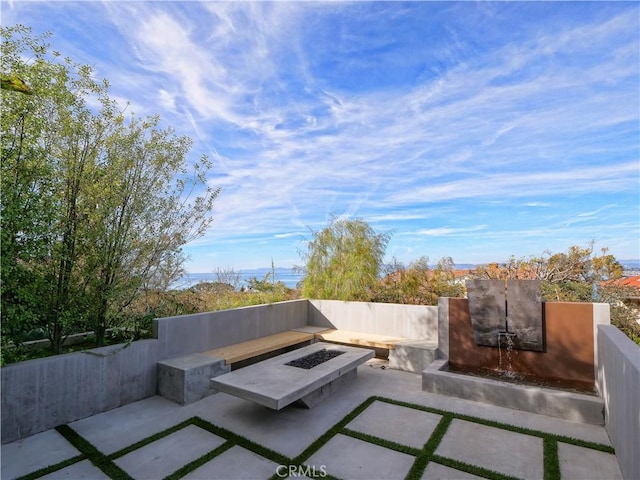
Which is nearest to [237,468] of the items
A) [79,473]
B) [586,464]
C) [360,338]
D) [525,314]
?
[79,473]

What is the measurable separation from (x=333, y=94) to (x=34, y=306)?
6824 millimetres

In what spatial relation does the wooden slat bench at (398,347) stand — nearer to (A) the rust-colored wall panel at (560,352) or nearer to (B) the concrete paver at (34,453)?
(A) the rust-colored wall panel at (560,352)

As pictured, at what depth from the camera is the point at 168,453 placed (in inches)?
112

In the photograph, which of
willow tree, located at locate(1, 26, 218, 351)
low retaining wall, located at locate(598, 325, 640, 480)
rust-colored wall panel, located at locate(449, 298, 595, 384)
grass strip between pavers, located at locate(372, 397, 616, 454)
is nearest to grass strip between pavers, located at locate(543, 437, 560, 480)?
grass strip between pavers, located at locate(372, 397, 616, 454)

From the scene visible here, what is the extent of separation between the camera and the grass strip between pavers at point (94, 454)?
2.54m

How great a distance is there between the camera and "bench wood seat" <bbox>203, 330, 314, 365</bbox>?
475 centimetres

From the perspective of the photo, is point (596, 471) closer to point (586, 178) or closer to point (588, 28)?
point (588, 28)

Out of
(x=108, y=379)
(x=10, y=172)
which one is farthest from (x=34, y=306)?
(x=10, y=172)

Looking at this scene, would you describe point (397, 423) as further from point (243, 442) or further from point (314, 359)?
point (243, 442)

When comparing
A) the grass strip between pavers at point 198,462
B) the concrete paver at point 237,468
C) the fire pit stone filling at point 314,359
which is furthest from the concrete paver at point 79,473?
the fire pit stone filling at point 314,359

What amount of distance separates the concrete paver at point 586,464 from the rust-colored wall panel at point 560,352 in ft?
6.02

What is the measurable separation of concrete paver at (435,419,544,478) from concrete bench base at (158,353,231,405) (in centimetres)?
289

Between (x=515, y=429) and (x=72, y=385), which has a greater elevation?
(x=72, y=385)

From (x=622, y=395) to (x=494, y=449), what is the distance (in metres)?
1.16
